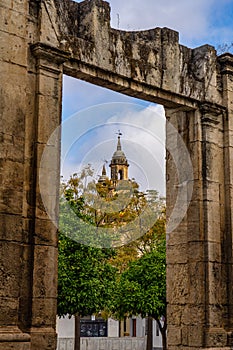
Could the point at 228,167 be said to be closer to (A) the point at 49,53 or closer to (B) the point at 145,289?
(A) the point at 49,53

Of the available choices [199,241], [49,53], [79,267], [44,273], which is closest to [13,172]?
[44,273]

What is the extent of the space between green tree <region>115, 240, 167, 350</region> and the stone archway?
47.6ft

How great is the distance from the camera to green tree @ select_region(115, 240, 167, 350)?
2459cm

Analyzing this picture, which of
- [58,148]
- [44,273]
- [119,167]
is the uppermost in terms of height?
[119,167]

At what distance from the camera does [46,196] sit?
26.7 feet

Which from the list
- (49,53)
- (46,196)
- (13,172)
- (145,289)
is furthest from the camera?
(145,289)

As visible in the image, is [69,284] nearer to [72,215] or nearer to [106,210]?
[72,215]

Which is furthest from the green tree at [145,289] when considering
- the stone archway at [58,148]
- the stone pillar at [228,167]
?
the stone archway at [58,148]

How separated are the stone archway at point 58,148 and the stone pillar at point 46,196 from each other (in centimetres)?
1

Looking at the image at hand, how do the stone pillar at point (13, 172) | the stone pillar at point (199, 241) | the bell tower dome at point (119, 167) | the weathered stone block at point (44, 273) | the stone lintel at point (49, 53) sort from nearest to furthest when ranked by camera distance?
the stone pillar at point (13, 172) → the weathered stone block at point (44, 273) → the stone lintel at point (49, 53) → the stone pillar at point (199, 241) → the bell tower dome at point (119, 167)

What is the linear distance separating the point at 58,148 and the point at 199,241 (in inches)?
119

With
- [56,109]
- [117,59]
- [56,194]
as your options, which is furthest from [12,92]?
[117,59]

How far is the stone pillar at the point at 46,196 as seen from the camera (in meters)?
7.79

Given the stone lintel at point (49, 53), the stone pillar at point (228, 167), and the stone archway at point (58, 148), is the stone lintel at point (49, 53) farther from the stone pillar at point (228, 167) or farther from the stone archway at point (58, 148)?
Result: the stone pillar at point (228, 167)
